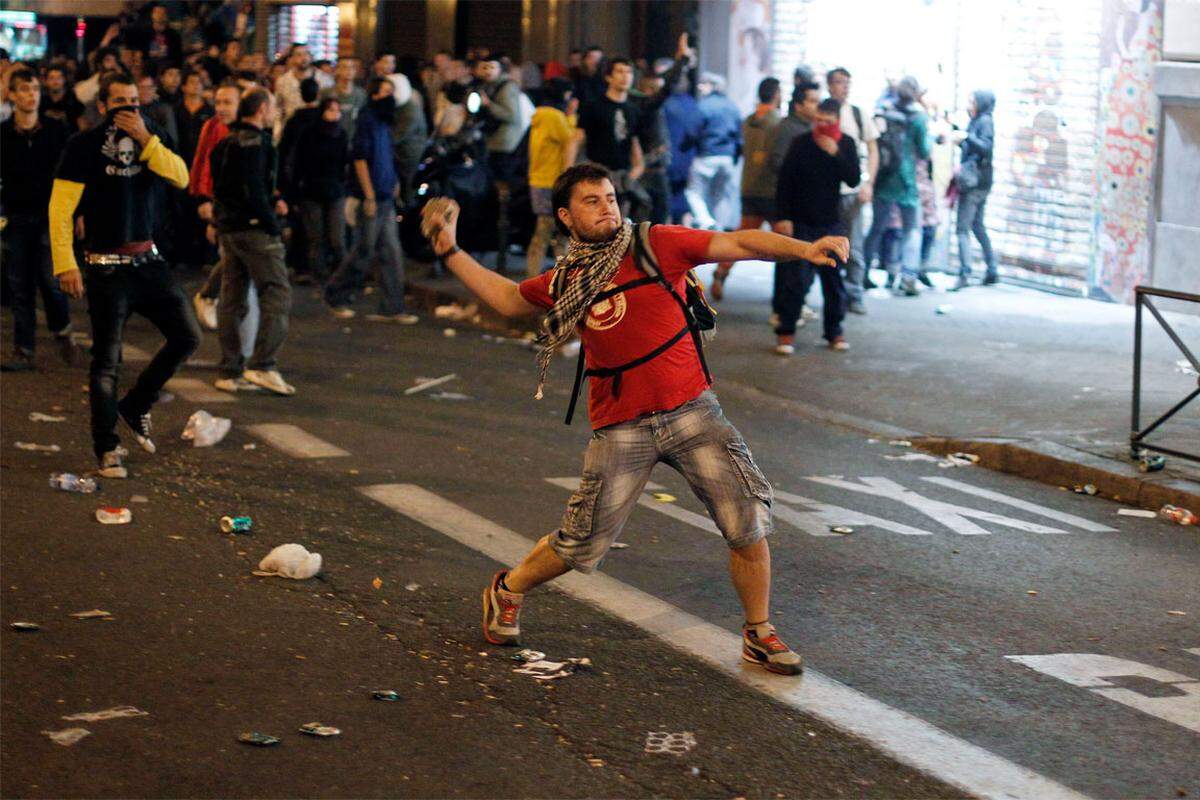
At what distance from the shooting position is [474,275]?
6035 mm

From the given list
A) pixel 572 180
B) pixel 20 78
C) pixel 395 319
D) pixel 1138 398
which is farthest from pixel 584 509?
pixel 395 319

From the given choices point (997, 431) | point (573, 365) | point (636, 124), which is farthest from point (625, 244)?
point (636, 124)

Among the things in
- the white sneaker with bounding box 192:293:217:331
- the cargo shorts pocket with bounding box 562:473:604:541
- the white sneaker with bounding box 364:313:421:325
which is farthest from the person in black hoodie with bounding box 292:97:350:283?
the cargo shorts pocket with bounding box 562:473:604:541

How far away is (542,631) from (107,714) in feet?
5.39

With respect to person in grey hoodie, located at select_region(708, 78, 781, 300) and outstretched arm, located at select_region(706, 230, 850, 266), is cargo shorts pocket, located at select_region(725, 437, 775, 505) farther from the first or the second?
person in grey hoodie, located at select_region(708, 78, 781, 300)

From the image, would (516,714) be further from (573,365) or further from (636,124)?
(636,124)

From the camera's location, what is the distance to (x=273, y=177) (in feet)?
36.1

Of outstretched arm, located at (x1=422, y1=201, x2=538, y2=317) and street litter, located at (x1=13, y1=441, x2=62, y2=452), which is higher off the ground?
outstretched arm, located at (x1=422, y1=201, x2=538, y2=317)

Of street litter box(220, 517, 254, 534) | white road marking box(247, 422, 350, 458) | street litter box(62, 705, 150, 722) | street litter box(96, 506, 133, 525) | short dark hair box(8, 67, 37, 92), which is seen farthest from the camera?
short dark hair box(8, 67, 37, 92)

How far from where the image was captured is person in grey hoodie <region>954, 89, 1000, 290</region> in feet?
50.9

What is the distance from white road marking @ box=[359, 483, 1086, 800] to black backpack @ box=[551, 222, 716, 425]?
989 mm

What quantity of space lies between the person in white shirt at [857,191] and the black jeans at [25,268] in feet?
21.4

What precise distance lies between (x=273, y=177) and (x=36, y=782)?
6.78m

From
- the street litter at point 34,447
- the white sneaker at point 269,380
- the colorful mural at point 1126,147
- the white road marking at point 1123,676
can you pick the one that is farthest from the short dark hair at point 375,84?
the white road marking at point 1123,676
